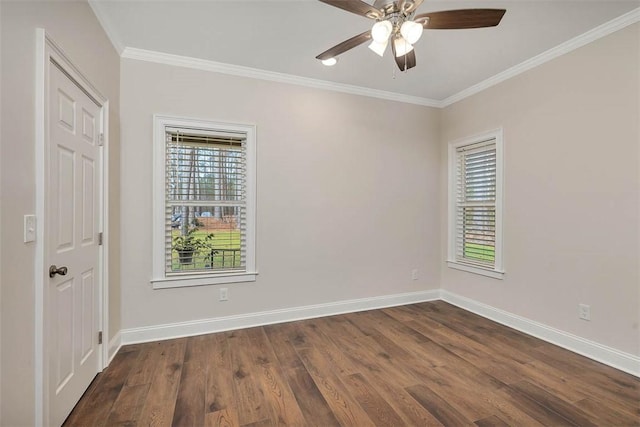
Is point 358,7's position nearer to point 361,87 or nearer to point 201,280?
point 361,87

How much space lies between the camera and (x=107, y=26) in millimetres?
2354

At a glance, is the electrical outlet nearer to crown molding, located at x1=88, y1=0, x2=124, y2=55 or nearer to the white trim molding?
the white trim molding

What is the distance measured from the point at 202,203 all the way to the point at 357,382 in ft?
7.25

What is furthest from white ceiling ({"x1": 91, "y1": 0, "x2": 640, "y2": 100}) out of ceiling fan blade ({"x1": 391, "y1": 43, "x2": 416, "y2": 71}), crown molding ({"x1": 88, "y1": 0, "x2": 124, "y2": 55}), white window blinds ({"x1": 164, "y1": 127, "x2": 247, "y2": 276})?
white window blinds ({"x1": 164, "y1": 127, "x2": 247, "y2": 276})

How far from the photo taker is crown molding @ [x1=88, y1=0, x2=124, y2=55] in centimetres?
211

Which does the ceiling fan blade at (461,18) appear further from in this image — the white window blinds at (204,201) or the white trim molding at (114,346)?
the white trim molding at (114,346)

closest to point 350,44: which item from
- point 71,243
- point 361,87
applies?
point 361,87

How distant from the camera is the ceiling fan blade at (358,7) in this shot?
5.34 feet

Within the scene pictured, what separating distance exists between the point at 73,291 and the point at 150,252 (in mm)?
998

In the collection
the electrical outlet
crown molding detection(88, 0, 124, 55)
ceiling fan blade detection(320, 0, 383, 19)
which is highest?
crown molding detection(88, 0, 124, 55)

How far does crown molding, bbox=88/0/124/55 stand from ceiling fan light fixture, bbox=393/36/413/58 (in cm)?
214

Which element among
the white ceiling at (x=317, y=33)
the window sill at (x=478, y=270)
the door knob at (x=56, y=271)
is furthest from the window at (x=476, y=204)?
the door knob at (x=56, y=271)

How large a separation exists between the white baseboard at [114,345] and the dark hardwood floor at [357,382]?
0.06m

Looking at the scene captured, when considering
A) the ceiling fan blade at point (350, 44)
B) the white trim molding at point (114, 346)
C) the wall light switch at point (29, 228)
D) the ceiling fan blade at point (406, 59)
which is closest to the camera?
the wall light switch at point (29, 228)
